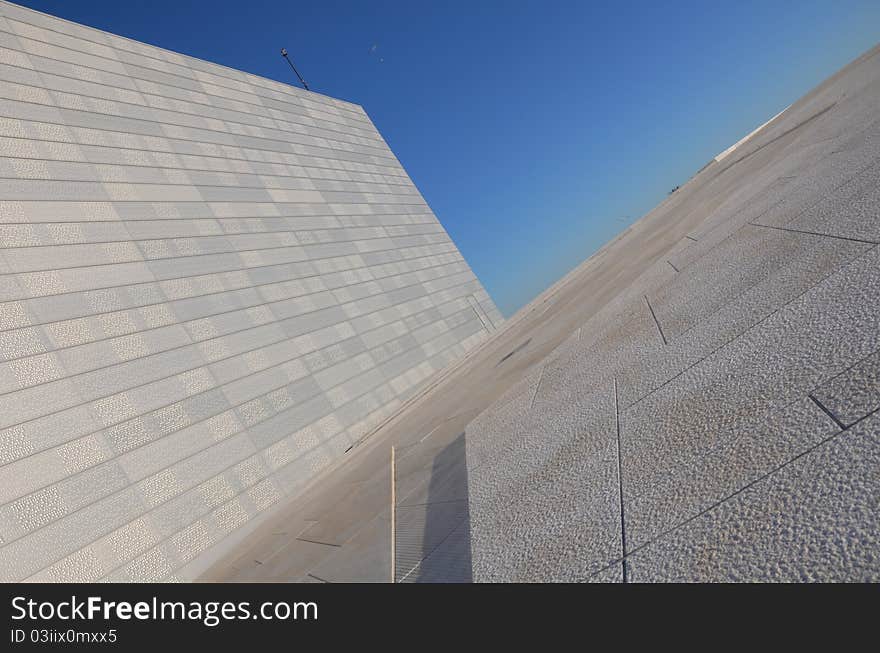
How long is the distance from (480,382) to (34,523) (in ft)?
24.2

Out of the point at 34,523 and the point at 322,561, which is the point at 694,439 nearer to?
the point at 322,561

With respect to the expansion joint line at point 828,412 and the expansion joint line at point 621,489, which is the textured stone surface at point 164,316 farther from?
the expansion joint line at point 828,412

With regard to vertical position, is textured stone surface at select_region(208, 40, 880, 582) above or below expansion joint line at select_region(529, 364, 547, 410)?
below

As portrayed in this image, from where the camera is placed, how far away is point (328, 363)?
586 inches

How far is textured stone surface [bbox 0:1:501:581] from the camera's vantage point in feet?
30.2

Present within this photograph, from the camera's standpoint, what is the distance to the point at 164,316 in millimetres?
11875

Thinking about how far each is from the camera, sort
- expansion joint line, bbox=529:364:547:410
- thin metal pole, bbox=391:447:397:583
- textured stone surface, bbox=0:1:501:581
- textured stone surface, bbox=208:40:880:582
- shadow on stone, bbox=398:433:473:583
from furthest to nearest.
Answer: textured stone surface, bbox=0:1:501:581, expansion joint line, bbox=529:364:547:410, thin metal pole, bbox=391:447:397:583, shadow on stone, bbox=398:433:473:583, textured stone surface, bbox=208:40:880:582

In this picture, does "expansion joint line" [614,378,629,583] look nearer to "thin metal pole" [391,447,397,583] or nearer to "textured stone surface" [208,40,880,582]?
"textured stone surface" [208,40,880,582]

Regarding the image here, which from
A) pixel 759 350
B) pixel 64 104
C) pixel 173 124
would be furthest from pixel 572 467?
pixel 173 124

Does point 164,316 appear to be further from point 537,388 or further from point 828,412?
point 828,412

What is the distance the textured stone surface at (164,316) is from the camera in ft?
30.2

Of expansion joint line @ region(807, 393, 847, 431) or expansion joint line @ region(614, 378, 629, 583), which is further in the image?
expansion joint line @ region(614, 378, 629, 583)

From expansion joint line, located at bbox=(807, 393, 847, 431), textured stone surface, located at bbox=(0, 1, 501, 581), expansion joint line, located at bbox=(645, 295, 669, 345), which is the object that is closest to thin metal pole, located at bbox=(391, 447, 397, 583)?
textured stone surface, located at bbox=(0, 1, 501, 581)

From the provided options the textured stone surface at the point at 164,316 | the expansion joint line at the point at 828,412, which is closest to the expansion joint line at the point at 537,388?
Result: the textured stone surface at the point at 164,316
